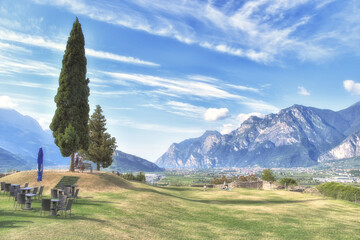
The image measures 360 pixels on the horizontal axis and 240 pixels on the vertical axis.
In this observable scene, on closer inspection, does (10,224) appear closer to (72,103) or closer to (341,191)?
(72,103)

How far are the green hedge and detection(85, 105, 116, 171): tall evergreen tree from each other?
37.8 meters

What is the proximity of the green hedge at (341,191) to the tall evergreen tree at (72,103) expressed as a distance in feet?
124

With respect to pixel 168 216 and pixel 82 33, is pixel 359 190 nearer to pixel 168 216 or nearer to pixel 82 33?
pixel 168 216

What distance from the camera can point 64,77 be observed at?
34938mm

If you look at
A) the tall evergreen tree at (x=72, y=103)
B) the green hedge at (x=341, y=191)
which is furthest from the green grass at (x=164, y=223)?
the green hedge at (x=341, y=191)

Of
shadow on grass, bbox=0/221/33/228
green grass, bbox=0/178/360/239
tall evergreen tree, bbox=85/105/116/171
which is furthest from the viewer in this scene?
tall evergreen tree, bbox=85/105/116/171

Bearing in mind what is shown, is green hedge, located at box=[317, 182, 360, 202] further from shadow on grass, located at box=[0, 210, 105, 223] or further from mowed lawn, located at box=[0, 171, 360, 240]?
shadow on grass, located at box=[0, 210, 105, 223]

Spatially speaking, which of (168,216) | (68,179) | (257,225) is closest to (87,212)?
(168,216)

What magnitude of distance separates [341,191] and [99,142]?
41237 mm

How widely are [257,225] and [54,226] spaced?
13190mm

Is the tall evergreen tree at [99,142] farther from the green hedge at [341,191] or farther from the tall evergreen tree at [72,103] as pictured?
the green hedge at [341,191]

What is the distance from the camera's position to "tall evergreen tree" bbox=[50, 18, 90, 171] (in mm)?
33875

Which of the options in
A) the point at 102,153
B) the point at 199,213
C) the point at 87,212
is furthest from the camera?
the point at 102,153

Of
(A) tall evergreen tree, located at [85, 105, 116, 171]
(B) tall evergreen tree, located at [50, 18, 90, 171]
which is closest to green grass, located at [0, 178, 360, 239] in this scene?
(B) tall evergreen tree, located at [50, 18, 90, 171]
